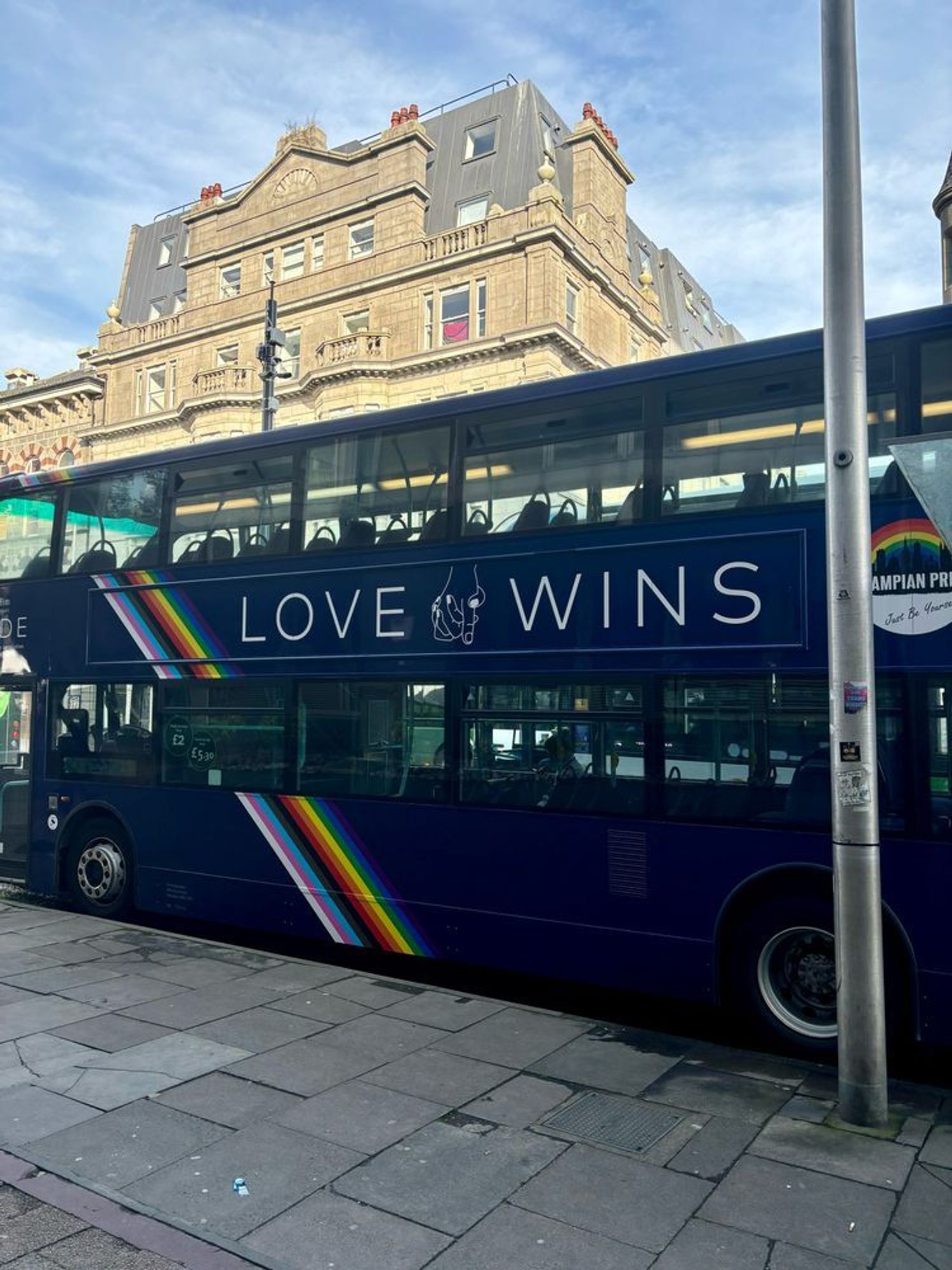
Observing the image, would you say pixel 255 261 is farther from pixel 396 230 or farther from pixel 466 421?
pixel 466 421

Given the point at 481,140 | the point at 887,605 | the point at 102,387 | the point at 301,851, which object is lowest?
the point at 301,851

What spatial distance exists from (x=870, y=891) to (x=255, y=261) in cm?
3407

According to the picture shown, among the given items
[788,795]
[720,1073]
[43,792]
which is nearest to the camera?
[720,1073]

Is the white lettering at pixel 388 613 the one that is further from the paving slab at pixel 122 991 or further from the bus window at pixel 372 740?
the paving slab at pixel 122 991

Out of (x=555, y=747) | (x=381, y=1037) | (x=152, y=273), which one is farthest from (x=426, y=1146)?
(x=152, y=273)

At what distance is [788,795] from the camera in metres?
6.10

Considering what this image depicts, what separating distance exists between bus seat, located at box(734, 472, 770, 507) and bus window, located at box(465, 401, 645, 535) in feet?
2.28

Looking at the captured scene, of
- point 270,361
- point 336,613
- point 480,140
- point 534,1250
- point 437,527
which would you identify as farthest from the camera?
point 480,140

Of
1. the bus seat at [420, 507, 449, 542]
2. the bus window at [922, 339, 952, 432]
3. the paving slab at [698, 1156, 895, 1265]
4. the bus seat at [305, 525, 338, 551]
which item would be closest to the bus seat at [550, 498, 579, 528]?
the bus seat at [420, 507, 449, 542]

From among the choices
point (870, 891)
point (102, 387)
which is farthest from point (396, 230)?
point (870, 891)

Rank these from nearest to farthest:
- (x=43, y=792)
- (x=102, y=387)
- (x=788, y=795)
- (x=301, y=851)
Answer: (x=788, y=795)
(x=301, y=851)
(x=43, y=792)
(x=102, y=387)

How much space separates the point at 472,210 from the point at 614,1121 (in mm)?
30525

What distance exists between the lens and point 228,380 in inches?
1268

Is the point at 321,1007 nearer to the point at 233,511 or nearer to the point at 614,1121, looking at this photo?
the point at 614,1121
